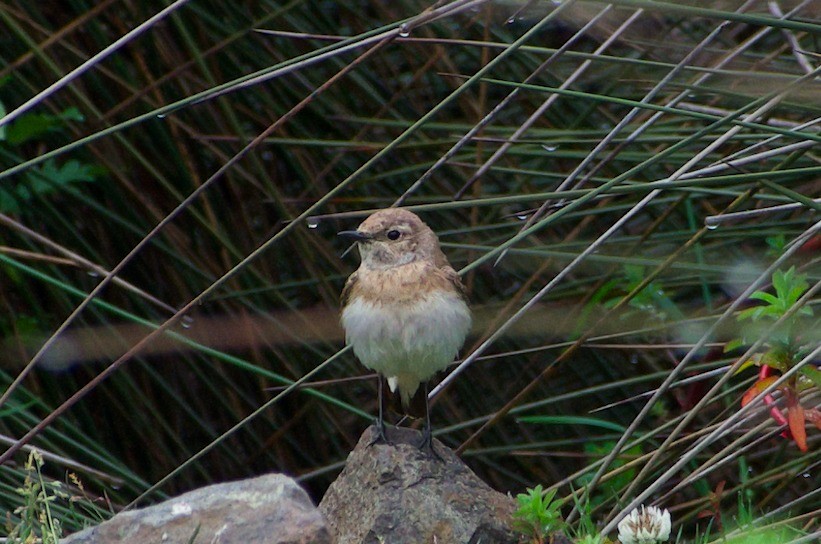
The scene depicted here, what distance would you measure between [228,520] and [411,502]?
0.56 metres

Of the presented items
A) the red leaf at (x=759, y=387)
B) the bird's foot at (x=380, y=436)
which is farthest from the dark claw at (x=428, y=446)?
the red leaf at (x=759, y=387)

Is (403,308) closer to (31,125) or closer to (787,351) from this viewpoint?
(787,351)

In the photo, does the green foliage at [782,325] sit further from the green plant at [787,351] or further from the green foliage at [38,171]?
the green foliage at [38,171]

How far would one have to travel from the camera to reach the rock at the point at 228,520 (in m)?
2.65

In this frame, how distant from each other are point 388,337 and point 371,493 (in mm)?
556

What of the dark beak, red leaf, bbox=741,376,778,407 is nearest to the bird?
the dark beak

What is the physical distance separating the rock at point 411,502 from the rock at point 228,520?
12.9 inches

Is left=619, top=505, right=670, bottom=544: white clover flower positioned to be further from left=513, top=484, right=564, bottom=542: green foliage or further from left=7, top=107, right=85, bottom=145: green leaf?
left=7, top=107, right=85, bottom=145: green leaf

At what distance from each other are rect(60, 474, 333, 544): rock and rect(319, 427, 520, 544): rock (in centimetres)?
33

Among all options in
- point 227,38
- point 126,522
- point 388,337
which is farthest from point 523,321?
point 126,522

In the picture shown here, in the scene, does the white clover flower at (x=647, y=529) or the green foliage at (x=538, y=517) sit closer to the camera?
the white clover flower at (x=647, y=529)

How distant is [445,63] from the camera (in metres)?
5.10

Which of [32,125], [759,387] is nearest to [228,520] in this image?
[759,387]

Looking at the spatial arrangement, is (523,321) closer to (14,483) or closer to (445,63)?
(445,63)
